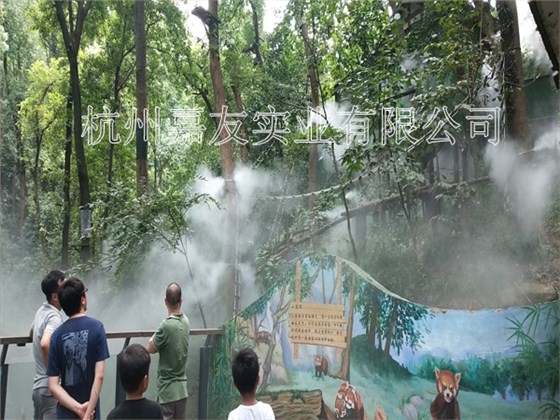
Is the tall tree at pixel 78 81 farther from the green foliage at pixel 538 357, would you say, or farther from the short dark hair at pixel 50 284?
the green foliage at pixel 538 357

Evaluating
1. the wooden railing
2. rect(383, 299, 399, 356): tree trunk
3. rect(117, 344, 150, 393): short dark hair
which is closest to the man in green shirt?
the wooden railing

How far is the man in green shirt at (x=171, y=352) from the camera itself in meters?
3.41

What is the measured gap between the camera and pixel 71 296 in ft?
→ 8.89

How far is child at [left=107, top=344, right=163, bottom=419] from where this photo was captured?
2209 mm

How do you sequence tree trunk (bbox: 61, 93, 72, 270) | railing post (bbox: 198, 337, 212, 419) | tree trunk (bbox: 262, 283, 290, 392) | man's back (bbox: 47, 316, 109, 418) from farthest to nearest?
tree trunk (bbox: 61, 93, 72, 270) < railing post (bbox: 198, 337, 212, 419) < tree trunk (bbox: 262, 283, 290, 392) < man's back (bbox: 47, 316, 109, 418)

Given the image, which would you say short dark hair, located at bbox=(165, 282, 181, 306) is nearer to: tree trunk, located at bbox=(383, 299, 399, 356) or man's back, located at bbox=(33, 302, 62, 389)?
man's back, located at bbox=(33, 302, 62, 389)

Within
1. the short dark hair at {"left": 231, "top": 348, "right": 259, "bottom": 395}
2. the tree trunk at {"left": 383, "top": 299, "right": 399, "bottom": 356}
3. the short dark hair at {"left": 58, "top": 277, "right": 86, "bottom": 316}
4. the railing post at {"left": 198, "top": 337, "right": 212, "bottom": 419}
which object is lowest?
the railing post at {"left": 198, "top": 337, "right": 212, "bottom": 419}

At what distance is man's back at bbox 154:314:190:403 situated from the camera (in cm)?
341

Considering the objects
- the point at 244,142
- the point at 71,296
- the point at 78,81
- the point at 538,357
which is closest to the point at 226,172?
the point at 244,142

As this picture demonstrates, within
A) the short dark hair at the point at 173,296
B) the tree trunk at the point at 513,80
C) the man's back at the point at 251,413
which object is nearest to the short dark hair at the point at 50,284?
the short dark hair at the point at 173,296

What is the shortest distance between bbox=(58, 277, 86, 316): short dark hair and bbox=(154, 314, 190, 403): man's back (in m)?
0.76

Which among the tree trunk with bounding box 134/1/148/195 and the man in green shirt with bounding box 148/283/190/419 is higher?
the tree trunk with bounding box 134/1/148/195

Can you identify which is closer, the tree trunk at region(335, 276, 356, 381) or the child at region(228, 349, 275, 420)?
the child at region(228, 349, 275, 420)

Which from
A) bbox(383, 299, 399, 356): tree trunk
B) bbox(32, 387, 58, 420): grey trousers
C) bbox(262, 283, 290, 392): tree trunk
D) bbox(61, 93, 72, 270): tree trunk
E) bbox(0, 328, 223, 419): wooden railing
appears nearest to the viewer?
bbox(32, 387, 58, 420): grey trousers
